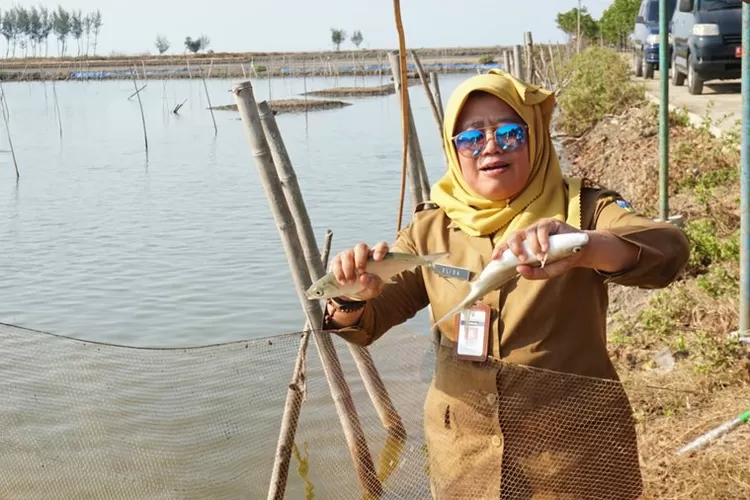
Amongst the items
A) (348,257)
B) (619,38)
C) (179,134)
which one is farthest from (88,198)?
(619,38)

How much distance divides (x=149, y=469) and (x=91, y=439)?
373 mm

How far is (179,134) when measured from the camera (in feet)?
121

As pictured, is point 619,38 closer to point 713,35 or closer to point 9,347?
point 713,35

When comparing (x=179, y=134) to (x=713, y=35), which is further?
(x=179, y=134)

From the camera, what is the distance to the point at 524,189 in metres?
2.53

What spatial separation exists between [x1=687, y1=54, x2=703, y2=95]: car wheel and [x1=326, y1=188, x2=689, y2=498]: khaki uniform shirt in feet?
51.8

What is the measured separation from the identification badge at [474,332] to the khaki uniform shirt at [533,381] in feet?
0.07

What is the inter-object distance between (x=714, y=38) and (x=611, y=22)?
37735 millimetres

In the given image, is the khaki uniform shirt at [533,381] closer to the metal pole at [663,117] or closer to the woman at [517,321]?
the woman at [517,321]

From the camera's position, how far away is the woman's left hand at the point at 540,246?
210cm

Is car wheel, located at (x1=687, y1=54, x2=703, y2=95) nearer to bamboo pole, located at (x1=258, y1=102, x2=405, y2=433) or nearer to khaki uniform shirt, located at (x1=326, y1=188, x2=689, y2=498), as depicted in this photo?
bamboo pole, located at (x1=258, y1=102, x2=405, y2=433)

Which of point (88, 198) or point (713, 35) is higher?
point (713, 35)

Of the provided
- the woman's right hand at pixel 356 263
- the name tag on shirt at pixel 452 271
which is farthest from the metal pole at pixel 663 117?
the woman's right hand at pixel 356 263

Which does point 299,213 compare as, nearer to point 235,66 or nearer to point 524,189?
point 524,189
